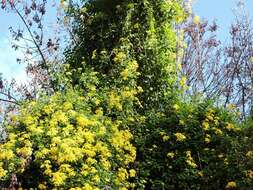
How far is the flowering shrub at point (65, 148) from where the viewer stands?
6.15 metres

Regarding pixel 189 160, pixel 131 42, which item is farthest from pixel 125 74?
pixel 189 160

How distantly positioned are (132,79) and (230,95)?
7.19 meters

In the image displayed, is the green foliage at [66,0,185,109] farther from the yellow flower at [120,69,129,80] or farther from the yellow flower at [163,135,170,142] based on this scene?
the yellow flower at [163,135,170,142]

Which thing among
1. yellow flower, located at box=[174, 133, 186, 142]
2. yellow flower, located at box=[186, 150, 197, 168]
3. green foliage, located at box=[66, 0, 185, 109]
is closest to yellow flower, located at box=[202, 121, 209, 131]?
yellow flower, located at box=[174, 133, 186, 142]

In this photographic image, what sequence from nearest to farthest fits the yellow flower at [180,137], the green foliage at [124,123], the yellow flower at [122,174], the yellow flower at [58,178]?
the yellow flower at [58,178]
the green foliage at [124,123]
the yellow flower at [122,174]
the yellow flower at [180,137]

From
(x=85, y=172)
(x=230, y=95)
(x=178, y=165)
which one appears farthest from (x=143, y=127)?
(x=230, y=95)

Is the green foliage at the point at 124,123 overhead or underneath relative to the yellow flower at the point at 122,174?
overhead

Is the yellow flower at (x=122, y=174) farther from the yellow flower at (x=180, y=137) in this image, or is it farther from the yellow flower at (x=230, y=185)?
the yellow flower at (x=230, y=185)

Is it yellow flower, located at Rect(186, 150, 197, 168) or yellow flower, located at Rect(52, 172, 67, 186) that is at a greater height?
yellow flower, located at Rect(186, 150, 197, 168)

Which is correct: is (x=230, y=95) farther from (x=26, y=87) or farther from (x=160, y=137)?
(x=160, y=137)

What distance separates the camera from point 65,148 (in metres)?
6.12

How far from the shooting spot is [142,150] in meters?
7.57

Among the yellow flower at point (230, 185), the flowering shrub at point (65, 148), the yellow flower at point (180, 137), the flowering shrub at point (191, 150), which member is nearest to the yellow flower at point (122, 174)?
the flowering shrub at point (65, 148)

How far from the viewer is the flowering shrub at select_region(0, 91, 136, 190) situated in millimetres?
6148
